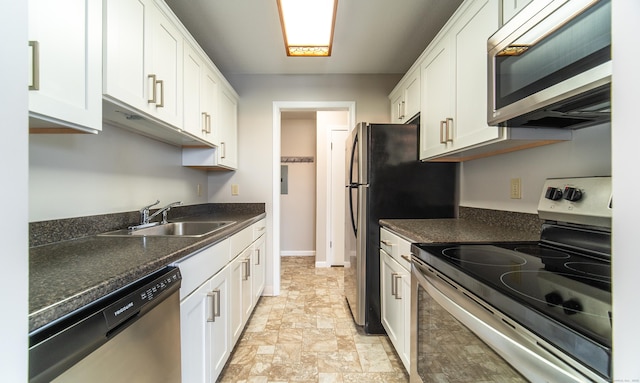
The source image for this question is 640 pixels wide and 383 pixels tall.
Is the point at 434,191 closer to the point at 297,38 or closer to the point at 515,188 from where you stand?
the point at 515,188

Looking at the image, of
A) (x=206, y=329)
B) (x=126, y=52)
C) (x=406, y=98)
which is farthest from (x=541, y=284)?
(x=406, y=98)

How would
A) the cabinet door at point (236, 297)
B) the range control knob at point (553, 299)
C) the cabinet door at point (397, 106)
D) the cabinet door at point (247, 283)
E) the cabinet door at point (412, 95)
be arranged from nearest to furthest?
the range control knob at point (553, 299)
the cabinet door at point (236, 297)
the cabinet door at point (247, 283)
the cabinet door at point (412, 95)
the cabinet door at point (397, 106)

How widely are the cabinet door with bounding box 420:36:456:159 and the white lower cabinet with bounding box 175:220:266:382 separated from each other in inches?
58.9

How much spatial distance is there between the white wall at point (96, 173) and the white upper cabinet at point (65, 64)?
0.65ft

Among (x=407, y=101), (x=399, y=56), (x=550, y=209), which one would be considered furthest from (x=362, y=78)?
(x=550, y=209)

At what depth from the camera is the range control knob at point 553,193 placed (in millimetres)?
1093

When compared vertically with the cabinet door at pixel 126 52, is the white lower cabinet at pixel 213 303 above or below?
below

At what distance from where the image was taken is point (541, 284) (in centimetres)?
70

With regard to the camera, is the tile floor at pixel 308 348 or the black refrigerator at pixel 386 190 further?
the black refrigerator at pixel 386 190

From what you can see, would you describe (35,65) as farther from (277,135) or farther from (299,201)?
(299,201)

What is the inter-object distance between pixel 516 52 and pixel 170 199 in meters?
2.32

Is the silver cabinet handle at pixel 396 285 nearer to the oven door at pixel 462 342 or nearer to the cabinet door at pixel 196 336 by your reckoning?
the oven door at pixel 462 342
